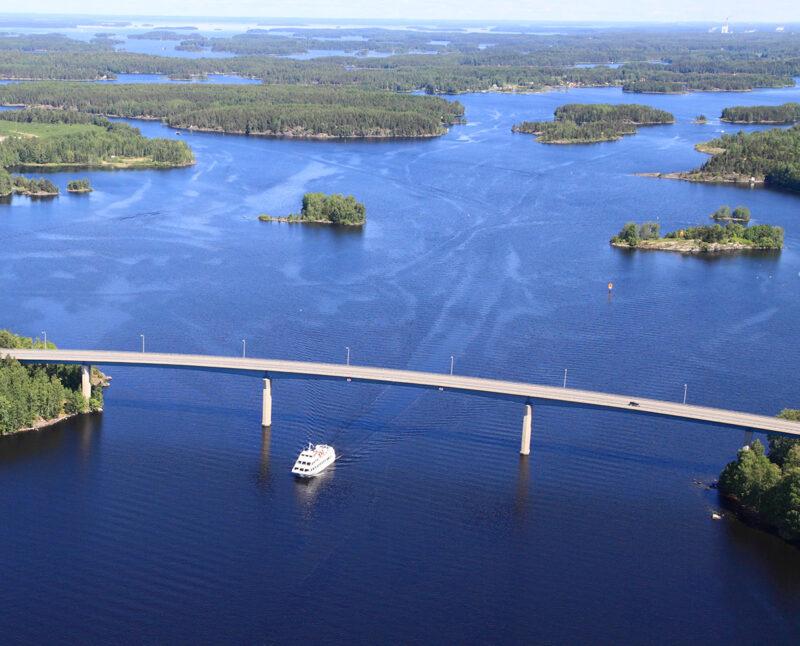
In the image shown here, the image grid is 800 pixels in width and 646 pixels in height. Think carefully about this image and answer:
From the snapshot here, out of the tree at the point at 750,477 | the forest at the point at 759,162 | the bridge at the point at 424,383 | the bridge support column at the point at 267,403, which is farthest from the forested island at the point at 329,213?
the tree at the point at 750,477

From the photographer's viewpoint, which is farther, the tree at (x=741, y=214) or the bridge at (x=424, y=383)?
the tree at (x=741, y=214)

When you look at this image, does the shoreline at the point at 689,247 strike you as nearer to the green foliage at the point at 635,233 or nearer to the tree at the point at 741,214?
the green foliage at the point at 635,233

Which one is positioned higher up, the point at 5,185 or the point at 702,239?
the point at 702,239

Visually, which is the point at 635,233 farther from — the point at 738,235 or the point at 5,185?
the point at 5,185

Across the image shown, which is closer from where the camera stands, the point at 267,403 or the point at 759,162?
the point at 267,403

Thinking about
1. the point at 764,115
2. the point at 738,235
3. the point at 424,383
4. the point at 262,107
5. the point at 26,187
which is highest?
the point at 764,115

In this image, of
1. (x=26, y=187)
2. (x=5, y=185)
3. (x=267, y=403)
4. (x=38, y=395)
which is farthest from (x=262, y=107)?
(x=267, y=403)

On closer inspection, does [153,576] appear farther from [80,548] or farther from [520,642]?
[520,642]
